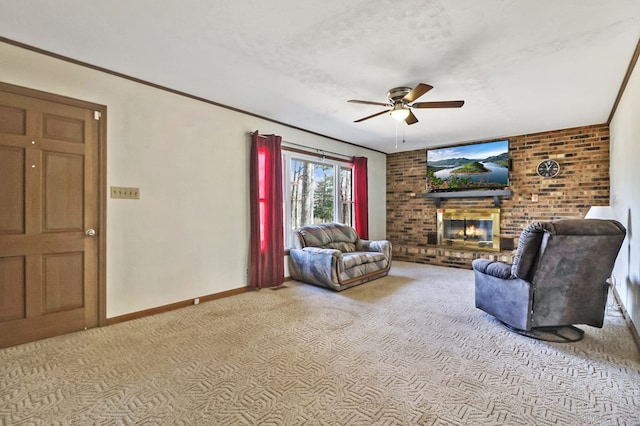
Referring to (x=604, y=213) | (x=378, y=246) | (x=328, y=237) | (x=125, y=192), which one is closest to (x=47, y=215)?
(x=125, y=192)

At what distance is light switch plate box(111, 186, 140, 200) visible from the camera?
3.03 metres

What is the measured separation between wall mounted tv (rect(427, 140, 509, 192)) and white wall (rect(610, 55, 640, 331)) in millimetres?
1707

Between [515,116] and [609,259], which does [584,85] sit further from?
[609,259]

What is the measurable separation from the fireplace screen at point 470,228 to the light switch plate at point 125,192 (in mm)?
5456

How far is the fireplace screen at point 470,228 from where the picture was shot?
225 inches

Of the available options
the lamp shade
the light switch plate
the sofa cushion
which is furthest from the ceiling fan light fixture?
the light switch plate

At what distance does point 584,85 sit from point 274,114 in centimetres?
365

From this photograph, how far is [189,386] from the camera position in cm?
194

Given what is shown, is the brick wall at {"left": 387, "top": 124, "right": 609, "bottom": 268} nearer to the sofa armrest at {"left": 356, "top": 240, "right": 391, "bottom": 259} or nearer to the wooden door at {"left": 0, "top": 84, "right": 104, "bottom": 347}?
the sofa armrest at {"left": 356, "top": 240, "right": 391, "bottom": 259}

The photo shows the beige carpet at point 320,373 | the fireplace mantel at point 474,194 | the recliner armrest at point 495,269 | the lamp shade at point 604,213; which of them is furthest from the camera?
the fireplace mantel at point 474,194

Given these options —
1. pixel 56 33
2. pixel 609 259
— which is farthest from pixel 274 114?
pixel 609 259

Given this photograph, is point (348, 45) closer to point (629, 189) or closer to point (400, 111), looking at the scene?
point (400, 111)

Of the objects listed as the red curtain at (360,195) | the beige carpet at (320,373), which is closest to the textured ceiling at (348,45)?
the red curtain at (360,195)

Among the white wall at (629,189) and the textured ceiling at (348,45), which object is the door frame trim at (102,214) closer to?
the textured ceiling at (348,45)
